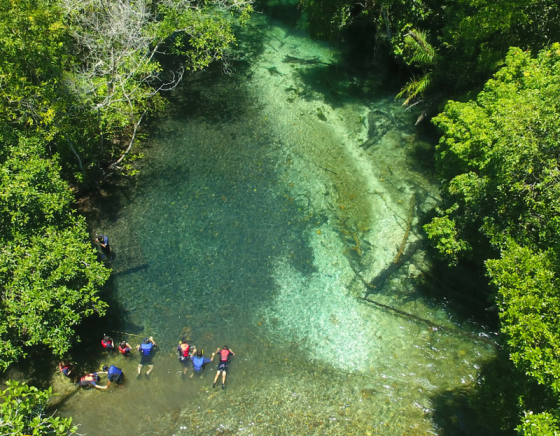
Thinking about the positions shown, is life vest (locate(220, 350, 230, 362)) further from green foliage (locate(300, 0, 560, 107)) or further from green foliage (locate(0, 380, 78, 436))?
green foliage (locate(300, 0, 560, 107))

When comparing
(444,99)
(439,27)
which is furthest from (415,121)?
(439,27)

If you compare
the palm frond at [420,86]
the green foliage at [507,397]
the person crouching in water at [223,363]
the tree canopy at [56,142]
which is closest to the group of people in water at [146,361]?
the person crouching in water at [223,363]

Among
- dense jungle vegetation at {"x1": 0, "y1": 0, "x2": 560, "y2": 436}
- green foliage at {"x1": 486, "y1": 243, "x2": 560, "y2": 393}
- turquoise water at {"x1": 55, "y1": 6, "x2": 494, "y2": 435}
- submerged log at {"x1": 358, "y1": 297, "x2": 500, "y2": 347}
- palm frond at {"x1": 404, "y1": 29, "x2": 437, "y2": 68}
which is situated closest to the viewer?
green foliage at {"x1": 486, "y1": 243, "x2": 560, "y2": 393}

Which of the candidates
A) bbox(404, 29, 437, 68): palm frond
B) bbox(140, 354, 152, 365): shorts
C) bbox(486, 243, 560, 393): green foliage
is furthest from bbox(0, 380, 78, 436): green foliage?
bbox(404, 29, 437, 68): palm frond

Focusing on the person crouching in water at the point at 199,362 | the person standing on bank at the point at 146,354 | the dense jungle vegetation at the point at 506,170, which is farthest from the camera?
the person standing on bank at the point at 146,354

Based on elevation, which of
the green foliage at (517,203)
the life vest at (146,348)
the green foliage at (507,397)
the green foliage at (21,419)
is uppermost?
the green foliage at (517,203)

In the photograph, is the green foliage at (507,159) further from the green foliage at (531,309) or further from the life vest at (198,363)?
the life vest at (198,363)

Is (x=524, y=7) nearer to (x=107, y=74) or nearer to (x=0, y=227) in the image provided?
(x=107, y=74)

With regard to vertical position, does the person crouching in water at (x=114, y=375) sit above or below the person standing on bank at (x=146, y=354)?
Result: below

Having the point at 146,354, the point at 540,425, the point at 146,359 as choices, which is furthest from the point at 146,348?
the point at 540,425
